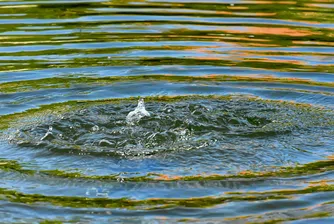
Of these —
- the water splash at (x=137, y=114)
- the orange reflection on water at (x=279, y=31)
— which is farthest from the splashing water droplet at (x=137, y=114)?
the orange reflection on water at (x=279, y=31)

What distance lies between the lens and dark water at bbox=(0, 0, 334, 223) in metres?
6.00

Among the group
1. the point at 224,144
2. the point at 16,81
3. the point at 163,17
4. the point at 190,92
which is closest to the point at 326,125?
the point at 224,144

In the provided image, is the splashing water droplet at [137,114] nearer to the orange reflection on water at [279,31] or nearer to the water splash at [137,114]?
the water splash at [137,114]

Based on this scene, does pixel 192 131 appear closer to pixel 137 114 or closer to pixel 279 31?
pixel 137 114

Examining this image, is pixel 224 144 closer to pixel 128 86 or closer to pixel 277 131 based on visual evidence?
pixel 277 131

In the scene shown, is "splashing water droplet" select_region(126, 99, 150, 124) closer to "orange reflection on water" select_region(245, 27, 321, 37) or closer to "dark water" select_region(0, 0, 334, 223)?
"dark water" select_region(0, 0, 334, 223)

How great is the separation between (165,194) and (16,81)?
13.2ft

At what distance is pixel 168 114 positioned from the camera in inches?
315

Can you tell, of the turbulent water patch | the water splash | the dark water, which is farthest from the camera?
the water splash

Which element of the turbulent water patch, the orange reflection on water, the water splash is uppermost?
the orange reflection on water

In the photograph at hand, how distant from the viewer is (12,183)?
638 centimetres

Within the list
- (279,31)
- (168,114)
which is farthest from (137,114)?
(279,31)

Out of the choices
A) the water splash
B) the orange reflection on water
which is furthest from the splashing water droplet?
the orange reflection on water

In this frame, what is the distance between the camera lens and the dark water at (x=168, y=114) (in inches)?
236
